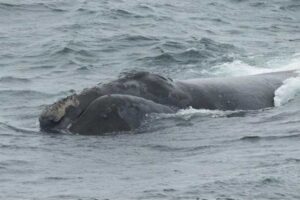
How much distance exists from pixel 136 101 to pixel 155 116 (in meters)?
0.43

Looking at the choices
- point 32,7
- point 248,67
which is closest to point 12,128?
point 248,67

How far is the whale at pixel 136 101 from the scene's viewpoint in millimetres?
14461

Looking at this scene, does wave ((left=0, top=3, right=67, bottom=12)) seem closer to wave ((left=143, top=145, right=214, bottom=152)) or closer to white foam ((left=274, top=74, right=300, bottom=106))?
white foam ((left=274, top=74, right=300, bottom=106))

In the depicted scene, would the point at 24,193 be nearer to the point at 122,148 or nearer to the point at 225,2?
the point at 122,148

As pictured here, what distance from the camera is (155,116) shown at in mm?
14859

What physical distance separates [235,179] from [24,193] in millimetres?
2747

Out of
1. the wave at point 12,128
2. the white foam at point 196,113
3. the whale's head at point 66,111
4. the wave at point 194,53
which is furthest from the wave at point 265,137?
the wave at point 194,53

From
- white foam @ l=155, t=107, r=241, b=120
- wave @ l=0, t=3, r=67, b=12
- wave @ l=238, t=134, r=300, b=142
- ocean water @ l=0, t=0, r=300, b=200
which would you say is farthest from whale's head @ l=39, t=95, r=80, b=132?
wave @ l=0, t=3, r=67, b=12

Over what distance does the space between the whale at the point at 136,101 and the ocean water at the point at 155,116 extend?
242 millimetres

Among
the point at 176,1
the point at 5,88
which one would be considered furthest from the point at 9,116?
the point at 176,1

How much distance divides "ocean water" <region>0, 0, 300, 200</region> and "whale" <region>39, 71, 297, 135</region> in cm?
24

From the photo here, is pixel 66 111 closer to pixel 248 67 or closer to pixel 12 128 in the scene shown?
pixel 12 128

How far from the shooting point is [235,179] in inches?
448

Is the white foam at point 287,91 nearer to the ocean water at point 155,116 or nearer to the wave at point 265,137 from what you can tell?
the ocean water at point 155,116
